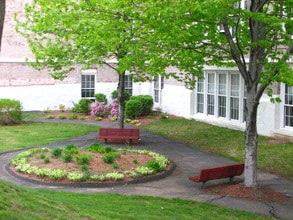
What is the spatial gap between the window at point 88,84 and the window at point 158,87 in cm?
469

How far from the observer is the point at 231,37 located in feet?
37.9

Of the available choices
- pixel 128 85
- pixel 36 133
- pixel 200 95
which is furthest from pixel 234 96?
pixel 128 85

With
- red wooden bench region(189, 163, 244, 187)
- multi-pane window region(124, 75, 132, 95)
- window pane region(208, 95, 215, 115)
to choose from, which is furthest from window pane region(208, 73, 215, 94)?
red wooden bench region(189, 163, 244, 187)

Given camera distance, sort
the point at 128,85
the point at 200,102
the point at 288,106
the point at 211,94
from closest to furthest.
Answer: the point at 288,106
the point at 211,94
the point at 200,102
the point at 128,85

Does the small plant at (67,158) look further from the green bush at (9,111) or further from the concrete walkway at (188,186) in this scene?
the green bush at (9,111)

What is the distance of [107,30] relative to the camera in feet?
37.9

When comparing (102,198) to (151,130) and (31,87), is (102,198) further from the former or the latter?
(31,87)

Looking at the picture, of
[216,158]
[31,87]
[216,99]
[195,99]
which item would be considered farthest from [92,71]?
[216,158]

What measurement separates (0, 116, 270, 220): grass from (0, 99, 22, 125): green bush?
582 inches

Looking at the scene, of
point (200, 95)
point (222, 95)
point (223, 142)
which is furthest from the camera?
point (200, 95)

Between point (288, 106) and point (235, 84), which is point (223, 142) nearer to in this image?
point (288, 106)

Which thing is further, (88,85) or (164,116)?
(88,85)

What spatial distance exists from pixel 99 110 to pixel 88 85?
13.8ft

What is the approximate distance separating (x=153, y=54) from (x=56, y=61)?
7.40 m
